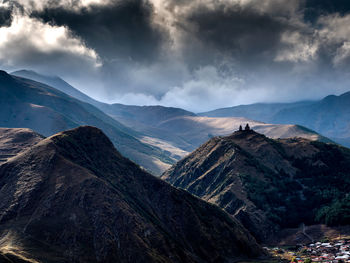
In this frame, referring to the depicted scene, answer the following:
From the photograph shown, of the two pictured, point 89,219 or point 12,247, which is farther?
point 89,219

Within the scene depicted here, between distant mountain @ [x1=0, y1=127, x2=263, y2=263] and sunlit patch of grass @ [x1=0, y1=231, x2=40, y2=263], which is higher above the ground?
distant mountain @ [x1=0, y1=127, x2=263, y2=263]

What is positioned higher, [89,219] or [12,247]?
[89,219]

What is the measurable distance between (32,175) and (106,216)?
4440 cm

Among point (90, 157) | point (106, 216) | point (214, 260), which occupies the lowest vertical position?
point (214, 260)

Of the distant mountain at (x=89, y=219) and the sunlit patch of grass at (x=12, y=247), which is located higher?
the distant mountain at (x=89, y=219)

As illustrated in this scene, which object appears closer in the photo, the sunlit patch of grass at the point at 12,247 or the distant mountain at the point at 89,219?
the sunlit patch of grass at the point at 12,247

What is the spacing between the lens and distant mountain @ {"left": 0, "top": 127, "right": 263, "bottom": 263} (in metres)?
134

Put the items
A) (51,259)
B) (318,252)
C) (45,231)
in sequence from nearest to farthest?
1. (51,259)
2. (45,231)
3. (318,252)

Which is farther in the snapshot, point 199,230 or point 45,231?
point 199,230

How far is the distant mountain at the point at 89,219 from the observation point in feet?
441

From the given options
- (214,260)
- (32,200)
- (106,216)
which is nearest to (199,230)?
(214,260)

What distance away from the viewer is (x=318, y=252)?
7835 inches

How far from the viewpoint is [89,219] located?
487 feet

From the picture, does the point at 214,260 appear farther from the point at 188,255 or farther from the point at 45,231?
the point at 45,231
